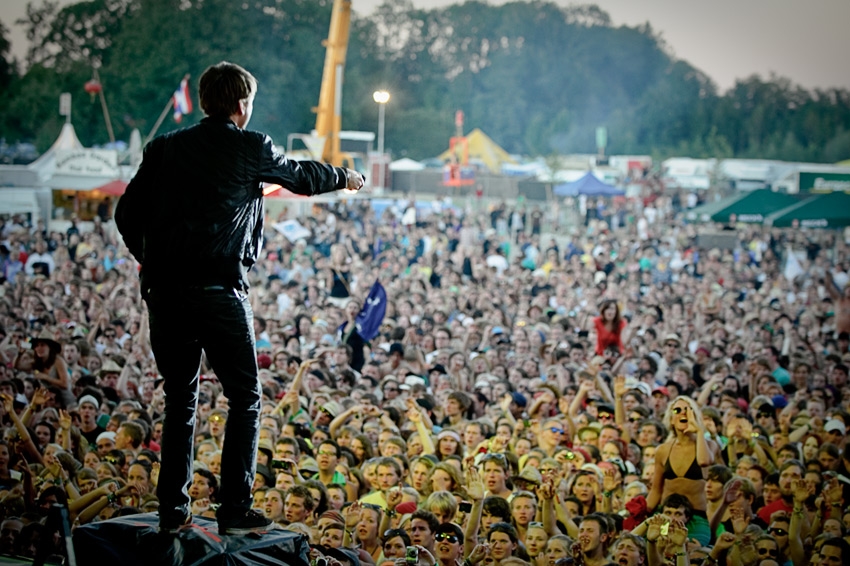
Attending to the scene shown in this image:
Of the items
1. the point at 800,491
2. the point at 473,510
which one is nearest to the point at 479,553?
the point at 473,510

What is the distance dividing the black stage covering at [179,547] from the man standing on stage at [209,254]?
7 centimetres

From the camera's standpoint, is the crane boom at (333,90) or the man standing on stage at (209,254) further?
the crane boom at (333,90)

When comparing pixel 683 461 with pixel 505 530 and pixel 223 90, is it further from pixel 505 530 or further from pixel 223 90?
pixel 223 90

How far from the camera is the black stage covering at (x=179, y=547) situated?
10.7 feet

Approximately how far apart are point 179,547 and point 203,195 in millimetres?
1138

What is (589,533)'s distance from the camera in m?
5.01

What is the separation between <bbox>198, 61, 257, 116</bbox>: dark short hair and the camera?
11.2 ft

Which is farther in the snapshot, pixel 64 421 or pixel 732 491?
pixel 64 421

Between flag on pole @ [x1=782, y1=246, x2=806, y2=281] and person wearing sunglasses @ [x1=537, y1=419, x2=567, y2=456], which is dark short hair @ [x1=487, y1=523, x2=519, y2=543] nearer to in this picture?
person wearing sunglasses @ [x1=537, y1=419, x2=567, y2=456]

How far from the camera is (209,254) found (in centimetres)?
334

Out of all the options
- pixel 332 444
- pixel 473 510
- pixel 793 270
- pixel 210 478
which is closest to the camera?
pixel 473 510

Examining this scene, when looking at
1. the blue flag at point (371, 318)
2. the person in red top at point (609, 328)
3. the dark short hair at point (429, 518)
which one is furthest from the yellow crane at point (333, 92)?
A: the dark short hair at point (429, 518)

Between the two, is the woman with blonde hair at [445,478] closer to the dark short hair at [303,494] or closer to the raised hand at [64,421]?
the dark short hair at [303,494]

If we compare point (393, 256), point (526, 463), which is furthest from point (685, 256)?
point (526, 463)
